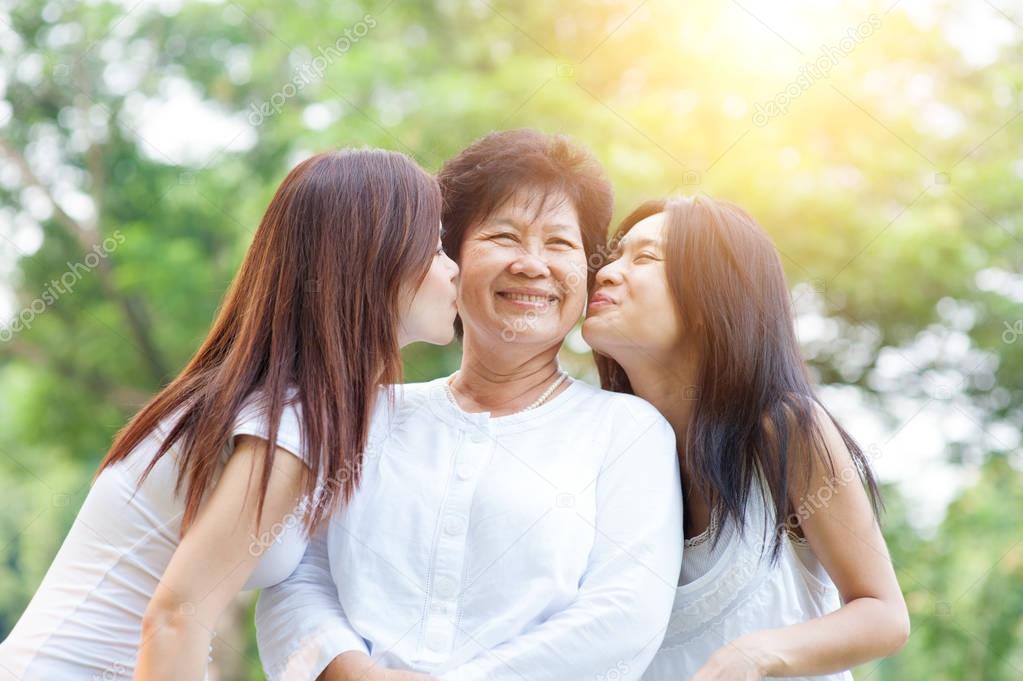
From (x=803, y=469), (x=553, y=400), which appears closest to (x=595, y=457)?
(x=553, y=400)

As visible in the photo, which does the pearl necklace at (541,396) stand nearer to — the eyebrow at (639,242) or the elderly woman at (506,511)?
the elderly woman at (506,511)

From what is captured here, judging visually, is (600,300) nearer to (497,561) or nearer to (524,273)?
(524,273)

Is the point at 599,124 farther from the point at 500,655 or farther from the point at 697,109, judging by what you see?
the point at 500,655

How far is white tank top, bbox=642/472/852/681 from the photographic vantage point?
6.92ft

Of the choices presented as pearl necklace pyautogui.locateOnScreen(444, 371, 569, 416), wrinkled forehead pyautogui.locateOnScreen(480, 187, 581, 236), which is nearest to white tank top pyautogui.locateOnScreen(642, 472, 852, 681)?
pearl necklace pyautogui.locateOnScreen(444, 371, 569, 416)

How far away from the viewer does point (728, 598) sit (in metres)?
2.12

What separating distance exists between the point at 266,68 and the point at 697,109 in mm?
2358

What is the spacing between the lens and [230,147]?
620 centimetres

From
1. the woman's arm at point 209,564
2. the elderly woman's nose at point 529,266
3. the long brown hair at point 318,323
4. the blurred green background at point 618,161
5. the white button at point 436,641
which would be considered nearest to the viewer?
the woman's arm at point 209,564

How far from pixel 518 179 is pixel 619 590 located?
84cm

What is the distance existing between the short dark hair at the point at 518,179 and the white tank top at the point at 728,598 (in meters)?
0.63

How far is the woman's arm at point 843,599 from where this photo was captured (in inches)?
77.6

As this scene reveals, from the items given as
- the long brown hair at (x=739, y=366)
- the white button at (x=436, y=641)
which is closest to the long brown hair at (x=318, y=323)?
the white button at (x=436, y=641)

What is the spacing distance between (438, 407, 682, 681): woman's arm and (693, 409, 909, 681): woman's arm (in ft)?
0.57
